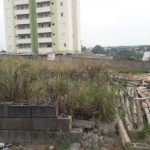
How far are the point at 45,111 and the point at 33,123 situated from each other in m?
0.30

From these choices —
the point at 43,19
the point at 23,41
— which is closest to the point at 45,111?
the point at 43,19

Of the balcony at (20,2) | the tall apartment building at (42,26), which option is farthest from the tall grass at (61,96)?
the balcony at (20,2)

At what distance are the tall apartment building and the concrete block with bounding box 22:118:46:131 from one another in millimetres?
35430

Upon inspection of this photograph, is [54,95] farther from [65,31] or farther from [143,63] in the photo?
[65,31]

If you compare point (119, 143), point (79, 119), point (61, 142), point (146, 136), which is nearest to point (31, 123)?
point (61, 142)

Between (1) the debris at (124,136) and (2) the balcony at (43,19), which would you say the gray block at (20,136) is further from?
(2) the balcony at (43,19)

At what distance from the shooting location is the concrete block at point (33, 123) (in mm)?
3318

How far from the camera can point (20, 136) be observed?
3.38 meters

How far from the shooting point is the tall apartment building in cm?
3856

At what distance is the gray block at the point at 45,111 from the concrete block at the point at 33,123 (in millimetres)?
72

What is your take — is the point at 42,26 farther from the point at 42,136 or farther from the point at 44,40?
the point at 42,136

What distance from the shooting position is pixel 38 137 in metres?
3.34

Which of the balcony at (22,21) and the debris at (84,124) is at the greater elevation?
the balcony at (22,21)

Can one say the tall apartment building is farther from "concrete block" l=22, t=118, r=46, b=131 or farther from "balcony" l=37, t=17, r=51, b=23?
"concrete block" l=22, t=118, r=46, b=131
